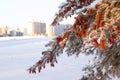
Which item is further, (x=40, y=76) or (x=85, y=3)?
(x=40, y=76)

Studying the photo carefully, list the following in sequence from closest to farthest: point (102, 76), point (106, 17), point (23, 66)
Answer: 1. point (106, 17)
2. point (102, 76)
3. point (23, 66)

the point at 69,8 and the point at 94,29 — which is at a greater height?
the point at 69,8

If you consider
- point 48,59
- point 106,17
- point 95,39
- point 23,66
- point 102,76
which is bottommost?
point 23,66

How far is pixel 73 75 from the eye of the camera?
1187cm

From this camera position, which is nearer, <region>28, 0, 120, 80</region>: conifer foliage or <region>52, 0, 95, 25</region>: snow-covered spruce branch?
<region>28, 0, 120, 80</region>: conifer foliage

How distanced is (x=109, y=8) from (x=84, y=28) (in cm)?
26

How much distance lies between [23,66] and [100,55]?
37.5 feet

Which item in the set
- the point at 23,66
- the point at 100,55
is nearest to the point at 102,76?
the point at 100,55

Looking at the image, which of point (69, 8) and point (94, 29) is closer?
point (94, 29)

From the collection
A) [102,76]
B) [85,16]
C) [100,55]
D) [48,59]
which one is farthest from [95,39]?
[102,76]

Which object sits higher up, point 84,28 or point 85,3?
point 85,3

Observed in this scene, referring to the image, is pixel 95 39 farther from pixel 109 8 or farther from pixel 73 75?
pixel 73 75

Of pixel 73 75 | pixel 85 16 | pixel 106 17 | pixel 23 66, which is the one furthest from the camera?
pixel 23 66

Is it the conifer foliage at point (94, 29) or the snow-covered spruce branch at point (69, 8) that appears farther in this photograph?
the snow-covered spruce branch at point (69, 8)
